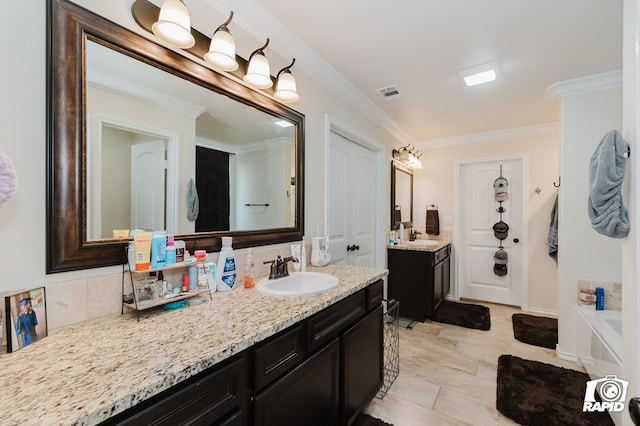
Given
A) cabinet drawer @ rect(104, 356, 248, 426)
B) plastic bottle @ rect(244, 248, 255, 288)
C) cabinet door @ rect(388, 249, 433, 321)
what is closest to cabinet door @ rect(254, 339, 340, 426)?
cabinet drawer @ rect(104, 356, 248, 426)

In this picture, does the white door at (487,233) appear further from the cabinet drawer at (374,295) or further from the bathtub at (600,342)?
the cabinet drawer at (374,295)

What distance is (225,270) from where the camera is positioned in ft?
4.67

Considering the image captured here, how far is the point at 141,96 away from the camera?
1199mm

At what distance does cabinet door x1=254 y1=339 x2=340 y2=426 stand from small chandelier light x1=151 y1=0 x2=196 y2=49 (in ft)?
→ 4.69

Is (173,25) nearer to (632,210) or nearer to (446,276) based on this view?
(632,210)

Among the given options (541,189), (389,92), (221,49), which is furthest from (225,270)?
(541,189)

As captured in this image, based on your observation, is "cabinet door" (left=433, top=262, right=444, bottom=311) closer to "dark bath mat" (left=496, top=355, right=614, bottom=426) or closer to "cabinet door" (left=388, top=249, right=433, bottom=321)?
"cabinet door" (left=388, top=249, right=433, bottom=321)

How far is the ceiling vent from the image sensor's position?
2.63 metres

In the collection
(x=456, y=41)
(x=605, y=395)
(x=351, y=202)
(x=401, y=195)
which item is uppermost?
(x=456, y=41)

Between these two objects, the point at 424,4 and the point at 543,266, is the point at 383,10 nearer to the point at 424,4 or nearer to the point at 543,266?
the point at 424,4

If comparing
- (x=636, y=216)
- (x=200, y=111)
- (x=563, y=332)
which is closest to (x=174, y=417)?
(x=200, y=111)

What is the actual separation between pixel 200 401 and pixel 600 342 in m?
2.54

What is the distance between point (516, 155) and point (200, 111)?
4.04m

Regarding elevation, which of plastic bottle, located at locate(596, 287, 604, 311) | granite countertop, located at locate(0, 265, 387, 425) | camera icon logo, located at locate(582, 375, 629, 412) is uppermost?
granite countertop, located at locate(0, 265, 387, 425)
